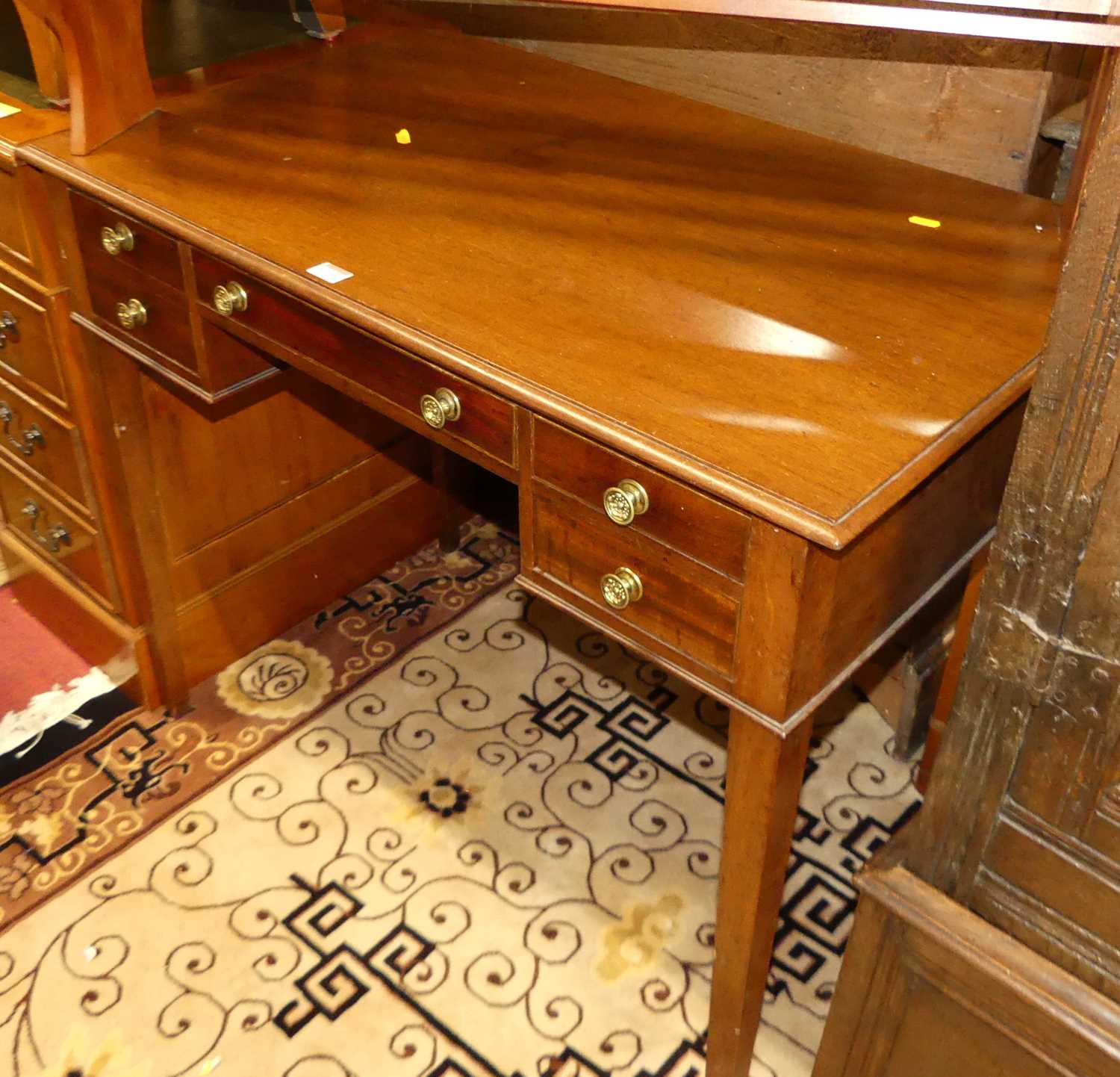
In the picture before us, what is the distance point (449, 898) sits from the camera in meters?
2.11

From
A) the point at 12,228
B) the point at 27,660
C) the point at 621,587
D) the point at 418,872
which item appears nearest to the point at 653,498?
the point at 621,587

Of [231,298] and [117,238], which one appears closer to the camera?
[231,298]

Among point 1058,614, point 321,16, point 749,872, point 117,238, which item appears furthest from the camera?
point 321,16

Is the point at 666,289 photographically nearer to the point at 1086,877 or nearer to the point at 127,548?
the point at 1086,877

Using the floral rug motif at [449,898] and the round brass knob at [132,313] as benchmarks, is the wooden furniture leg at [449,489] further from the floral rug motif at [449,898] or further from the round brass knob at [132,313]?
the round brass knob at [132,313]

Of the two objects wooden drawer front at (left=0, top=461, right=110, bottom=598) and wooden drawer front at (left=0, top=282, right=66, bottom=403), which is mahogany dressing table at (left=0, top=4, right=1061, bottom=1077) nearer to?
wooden drawer front at (left=0, top=282, right=66, bottom=403)

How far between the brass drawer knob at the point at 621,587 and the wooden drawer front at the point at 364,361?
0.61 feet

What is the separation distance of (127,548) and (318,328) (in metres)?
0.85

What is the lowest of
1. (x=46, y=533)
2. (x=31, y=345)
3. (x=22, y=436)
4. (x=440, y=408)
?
(x=46, y=533)

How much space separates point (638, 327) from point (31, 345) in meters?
1.21

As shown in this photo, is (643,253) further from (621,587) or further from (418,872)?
(418,872)

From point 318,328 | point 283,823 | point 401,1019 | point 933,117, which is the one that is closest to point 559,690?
point 283,823

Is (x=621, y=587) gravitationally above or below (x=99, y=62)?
below

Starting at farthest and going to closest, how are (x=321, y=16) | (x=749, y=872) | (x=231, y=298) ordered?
(x=321, y=16)
(x=231, y=298)
(x=749, y=872)
